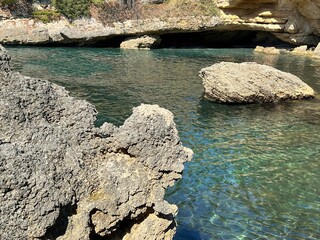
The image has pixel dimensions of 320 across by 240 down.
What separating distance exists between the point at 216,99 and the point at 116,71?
42.1ft

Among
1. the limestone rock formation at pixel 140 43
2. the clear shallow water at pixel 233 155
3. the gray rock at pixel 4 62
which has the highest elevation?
the gray rock at pixel 4 62

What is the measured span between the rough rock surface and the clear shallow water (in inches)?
25.6

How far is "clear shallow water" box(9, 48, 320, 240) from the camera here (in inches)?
352

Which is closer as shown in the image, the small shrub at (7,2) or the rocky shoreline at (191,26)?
the rocky shoreline at (191,26)

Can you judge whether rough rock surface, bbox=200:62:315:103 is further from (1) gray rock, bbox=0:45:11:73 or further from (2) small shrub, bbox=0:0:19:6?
(2) small shrub, bbox=0:0:19:6

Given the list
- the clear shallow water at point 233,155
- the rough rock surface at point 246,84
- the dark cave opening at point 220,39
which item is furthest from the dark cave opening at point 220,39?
the rough rock surface at point 246,84

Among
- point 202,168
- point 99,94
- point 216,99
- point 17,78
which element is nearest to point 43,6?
point 99,94

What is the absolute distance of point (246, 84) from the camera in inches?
789

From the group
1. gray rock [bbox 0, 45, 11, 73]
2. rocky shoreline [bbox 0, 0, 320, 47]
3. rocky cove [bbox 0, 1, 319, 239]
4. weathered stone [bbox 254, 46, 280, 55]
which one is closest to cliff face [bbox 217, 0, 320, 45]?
rocky shoreline [bbox 0, 0, 320, 47]

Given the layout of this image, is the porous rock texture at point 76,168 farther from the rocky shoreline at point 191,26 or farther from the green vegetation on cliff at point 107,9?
the green vegetation on cliff at point 107,9

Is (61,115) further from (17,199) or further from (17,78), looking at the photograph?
(17,199)

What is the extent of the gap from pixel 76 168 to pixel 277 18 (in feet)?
167

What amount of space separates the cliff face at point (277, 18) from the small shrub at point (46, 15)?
79.5ft

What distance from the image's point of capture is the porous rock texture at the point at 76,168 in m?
4.32
